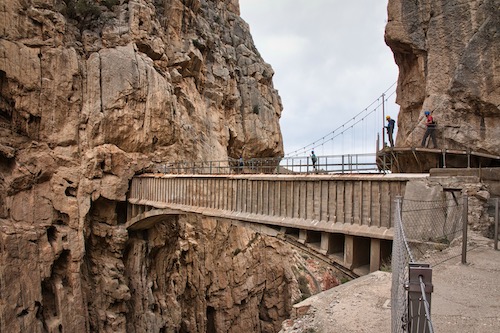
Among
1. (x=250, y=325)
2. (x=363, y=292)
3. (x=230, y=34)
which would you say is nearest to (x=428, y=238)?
(x=363, y=292)

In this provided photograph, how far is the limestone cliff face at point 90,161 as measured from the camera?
1588 cm

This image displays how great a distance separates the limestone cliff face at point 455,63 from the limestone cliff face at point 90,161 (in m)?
14.2

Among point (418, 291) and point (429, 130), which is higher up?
point (429, 130)

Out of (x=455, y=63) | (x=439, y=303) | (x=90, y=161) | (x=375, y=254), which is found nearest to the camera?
(x=439, y=303)

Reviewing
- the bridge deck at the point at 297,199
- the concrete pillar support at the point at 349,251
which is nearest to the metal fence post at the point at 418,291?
the bridge deck at the point at 297,199

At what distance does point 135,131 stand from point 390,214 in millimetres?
15329

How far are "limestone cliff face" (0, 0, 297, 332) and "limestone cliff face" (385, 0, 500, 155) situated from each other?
14235 mm

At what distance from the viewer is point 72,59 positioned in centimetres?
1814

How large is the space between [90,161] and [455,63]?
17.9 meters

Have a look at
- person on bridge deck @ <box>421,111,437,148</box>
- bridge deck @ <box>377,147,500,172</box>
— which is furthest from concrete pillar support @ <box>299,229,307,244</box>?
person on bridge deck @ <box>421,111,437,148</box>

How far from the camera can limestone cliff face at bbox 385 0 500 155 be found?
11070 mm

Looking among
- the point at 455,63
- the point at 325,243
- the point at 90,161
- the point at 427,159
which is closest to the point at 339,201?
the point at 325,243

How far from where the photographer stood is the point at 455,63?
1190cm

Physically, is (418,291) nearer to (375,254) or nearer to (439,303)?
(439,303)
